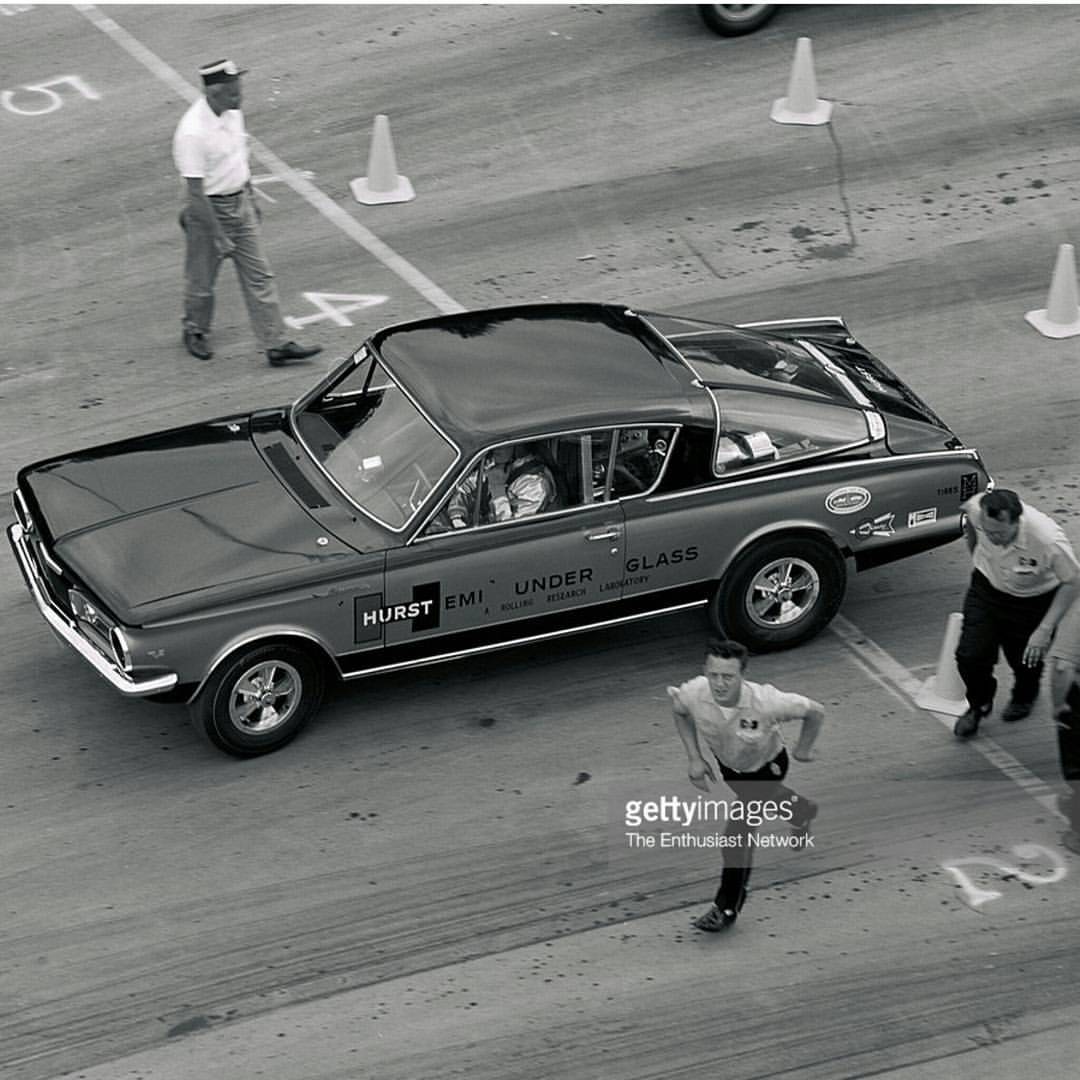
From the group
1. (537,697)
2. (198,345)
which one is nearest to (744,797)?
(537,697)

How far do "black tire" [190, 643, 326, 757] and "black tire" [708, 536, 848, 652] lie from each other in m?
2.16

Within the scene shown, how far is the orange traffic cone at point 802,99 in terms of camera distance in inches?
632

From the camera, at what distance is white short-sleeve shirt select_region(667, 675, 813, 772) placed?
810 centimetres

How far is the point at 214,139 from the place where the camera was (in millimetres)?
12445

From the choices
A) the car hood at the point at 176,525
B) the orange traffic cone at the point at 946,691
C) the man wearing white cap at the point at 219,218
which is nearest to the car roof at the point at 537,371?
the car hood at the point at 176,525

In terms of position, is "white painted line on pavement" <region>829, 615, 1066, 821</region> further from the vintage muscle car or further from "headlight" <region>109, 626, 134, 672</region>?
"headlight" <region>109, 626, 134, 672</region>

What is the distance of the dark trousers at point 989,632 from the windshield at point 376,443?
2.61 m

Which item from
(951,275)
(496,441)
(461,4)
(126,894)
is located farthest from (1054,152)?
(126,894)

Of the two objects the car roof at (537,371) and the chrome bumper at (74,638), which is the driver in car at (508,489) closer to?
the car roof at (537,371)

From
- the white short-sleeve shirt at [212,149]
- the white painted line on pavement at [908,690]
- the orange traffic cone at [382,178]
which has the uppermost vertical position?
the white short-sleeve shirt at [212,149]

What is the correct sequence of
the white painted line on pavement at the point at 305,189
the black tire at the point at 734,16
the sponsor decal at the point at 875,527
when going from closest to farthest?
the sponsor decal at the point at 875,527 → the white painted line on pavement at the point at 305,189 → the black tire at the point at 734,16

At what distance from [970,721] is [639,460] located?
210 cm

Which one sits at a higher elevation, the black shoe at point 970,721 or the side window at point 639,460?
the side window at point 639,460

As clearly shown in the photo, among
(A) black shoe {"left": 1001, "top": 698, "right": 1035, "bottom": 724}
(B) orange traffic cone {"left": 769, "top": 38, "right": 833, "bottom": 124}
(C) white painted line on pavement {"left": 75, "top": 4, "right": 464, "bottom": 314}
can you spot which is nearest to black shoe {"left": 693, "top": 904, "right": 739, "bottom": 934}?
(A) black shoe {"left": 1001, "top": 698, "right": 1035, "bottom": 724}
